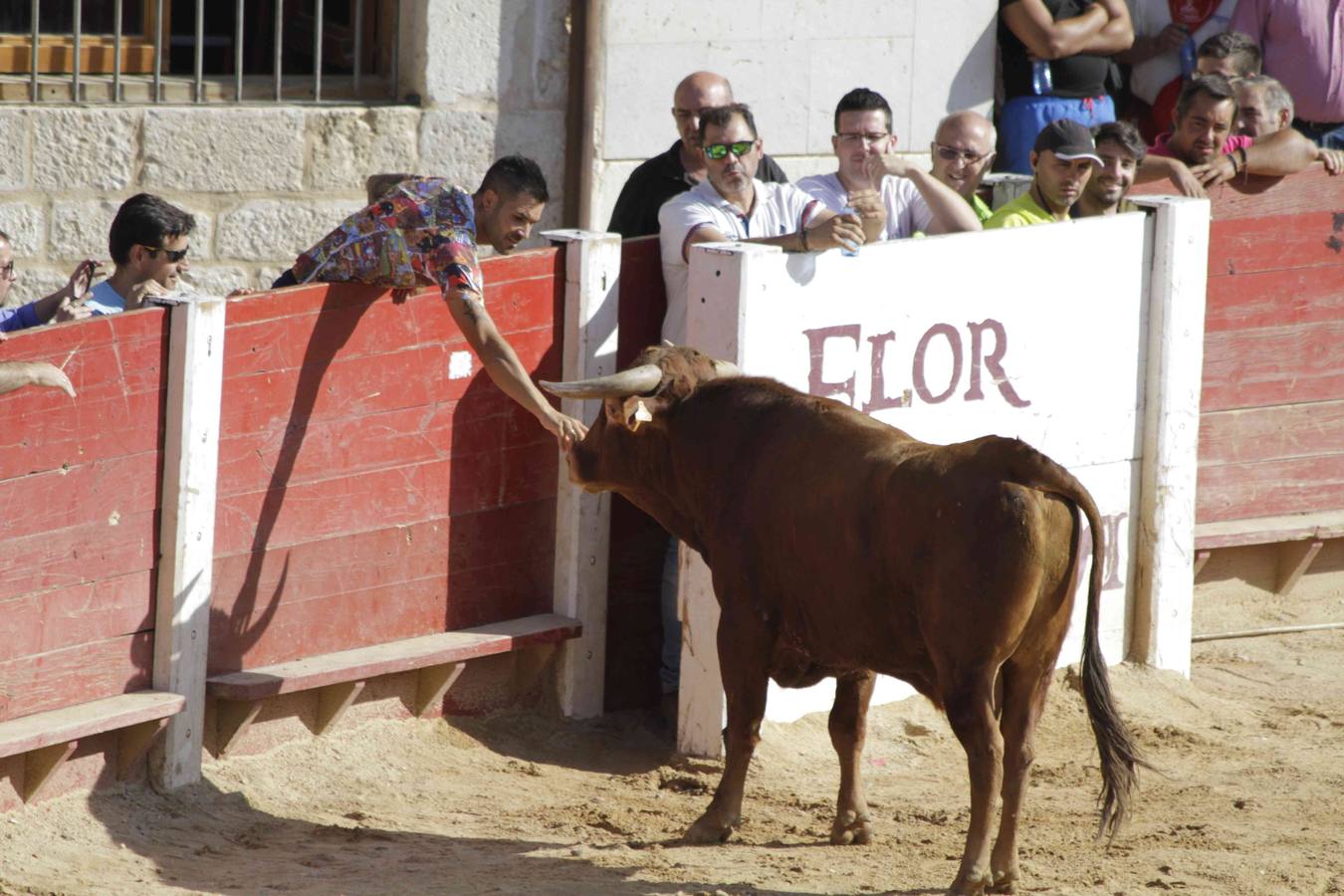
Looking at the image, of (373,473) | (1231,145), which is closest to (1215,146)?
(1231,145)

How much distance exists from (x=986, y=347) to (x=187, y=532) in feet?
9.45

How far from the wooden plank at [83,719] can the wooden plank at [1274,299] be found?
4.62m

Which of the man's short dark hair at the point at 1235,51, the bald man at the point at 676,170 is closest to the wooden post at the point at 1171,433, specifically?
the bald man at the point at 676,170

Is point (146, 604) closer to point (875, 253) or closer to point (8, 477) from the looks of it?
point (8, 477)

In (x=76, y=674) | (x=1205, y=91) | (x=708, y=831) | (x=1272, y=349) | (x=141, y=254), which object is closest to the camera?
(x=76, y=674)

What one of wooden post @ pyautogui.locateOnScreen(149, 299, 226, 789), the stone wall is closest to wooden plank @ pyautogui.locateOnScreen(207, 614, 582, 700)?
wooden post @ pyautogui.locateOnScreen(149, 299, 226, 789)

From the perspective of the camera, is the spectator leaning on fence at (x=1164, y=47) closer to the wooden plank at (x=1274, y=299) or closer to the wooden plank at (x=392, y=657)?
the wooden plank at (x=1274, y=299)

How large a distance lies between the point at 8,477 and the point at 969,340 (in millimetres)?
3309

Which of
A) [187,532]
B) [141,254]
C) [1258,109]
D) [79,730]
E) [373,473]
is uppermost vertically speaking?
[1258,109]

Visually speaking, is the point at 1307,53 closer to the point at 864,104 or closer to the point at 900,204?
the point at 900,204

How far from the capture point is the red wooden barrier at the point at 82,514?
18.1ft

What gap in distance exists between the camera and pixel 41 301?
239 inches

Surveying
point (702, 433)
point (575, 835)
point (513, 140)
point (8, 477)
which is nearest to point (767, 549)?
point (702, 433)

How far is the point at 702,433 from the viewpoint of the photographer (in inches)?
237
